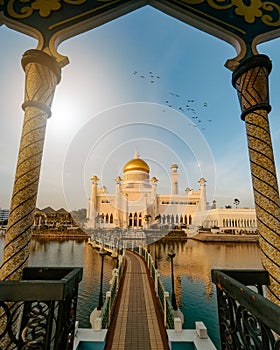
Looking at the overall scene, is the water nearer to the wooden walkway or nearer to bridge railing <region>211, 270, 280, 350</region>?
the wooden walkway

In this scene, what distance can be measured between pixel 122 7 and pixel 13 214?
2278 mm

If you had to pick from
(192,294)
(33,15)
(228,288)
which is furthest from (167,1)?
(192,294)

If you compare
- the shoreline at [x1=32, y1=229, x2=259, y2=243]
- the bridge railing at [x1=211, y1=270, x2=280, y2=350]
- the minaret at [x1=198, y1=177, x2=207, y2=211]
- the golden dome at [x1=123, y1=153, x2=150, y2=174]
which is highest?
the golden dome at [x1=123, y1=153, x2=150, y2=174]

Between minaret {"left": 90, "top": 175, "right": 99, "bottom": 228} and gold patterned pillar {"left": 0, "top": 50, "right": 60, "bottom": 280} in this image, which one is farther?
minaret {"left": 90, "top": 175, "right": 99, "bottom": 228}

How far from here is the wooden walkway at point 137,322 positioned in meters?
3.84

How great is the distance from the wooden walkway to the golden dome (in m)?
24.6

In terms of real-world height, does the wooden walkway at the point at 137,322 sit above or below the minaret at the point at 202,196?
below

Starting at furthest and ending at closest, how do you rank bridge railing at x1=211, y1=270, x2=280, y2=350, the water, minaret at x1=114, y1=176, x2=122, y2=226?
minaret at x1=114, y1=176, x2=122, y2=226, the water, bridge railing at x1=211, y1=270, x2=280, y2=350

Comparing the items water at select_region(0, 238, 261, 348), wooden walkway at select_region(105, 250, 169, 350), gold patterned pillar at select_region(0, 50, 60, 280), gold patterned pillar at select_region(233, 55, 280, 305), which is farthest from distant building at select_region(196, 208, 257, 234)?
gold patterned pillar at select_region(0, 50, 60, 280)

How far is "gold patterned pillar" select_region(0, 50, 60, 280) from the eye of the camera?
1.58 metres

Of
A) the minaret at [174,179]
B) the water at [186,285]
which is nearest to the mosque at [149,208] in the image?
the minaret at [174,179]

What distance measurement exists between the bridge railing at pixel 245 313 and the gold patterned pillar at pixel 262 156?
0.48 feet

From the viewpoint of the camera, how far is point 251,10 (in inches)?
87.7

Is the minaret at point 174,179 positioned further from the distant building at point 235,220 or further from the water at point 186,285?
the water at point 186,285
